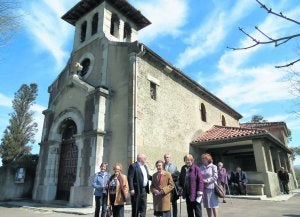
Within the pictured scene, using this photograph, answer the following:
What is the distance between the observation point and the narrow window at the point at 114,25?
53.6ft

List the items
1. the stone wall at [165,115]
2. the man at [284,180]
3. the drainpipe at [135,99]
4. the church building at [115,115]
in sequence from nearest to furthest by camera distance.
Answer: the drainpipe at [135,99] → the church building at [115,115] → the stone wall at [165,115] → the man at [284,180]

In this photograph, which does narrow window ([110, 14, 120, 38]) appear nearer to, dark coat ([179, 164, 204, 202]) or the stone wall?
the stone wall

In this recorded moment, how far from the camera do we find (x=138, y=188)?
20.7 ft

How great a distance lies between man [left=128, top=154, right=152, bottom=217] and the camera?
20.4 feet

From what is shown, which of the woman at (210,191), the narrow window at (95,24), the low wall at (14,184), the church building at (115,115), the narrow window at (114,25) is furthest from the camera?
the narrow window at (95,24)

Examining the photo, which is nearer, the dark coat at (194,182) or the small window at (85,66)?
the dark coat at (194,182)

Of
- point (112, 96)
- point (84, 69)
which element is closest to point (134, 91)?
point (112, 96)

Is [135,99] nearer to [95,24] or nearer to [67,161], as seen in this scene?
[67,161]

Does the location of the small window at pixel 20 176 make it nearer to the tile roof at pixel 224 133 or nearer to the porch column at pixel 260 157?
the tile roof at pixel 224 133

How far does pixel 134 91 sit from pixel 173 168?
5360 millimetres

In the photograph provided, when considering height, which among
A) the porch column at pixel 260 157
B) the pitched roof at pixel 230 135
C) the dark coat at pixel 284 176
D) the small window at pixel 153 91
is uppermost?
the small window at pixel 153 91

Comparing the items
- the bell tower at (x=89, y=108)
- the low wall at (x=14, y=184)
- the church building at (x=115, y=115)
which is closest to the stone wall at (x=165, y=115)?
the church building at (x=115, y=115)

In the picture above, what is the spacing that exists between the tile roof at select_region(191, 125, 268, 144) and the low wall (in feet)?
32.3

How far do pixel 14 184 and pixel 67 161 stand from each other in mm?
3357
